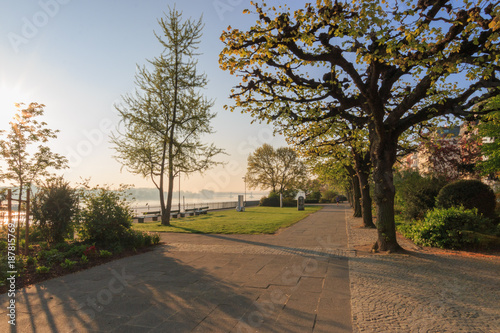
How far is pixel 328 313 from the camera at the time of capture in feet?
13.5

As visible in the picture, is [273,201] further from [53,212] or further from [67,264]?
[67,264]

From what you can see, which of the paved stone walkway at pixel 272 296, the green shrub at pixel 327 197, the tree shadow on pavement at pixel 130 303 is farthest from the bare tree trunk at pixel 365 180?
the green shrub at pixel 327 197

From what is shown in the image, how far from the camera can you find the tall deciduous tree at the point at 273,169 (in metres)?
62.4

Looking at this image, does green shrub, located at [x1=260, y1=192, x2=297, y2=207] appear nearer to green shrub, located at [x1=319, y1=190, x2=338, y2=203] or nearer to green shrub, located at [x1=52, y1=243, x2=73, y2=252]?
green shrub, located at [x1=319, y1=190, x2=338, y2=203]

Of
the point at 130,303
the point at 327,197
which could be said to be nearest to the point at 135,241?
the point at 130,303

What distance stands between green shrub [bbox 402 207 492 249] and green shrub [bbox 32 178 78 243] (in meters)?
11.4

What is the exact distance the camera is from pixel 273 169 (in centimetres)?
6288

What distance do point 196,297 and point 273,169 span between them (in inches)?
2299

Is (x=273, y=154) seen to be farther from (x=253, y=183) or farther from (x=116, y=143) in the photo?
(x=116, y=143)

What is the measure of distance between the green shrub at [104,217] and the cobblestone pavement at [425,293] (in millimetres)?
7048

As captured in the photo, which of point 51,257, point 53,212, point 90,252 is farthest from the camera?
point 53,212

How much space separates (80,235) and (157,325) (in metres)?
6.67

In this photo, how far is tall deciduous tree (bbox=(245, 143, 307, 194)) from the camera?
62.4m

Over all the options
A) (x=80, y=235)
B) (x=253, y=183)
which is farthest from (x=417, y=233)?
(x=253, y=183)
